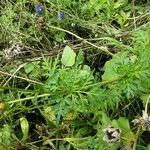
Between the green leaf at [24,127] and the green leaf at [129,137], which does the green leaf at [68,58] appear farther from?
the green leaf at [129,137]

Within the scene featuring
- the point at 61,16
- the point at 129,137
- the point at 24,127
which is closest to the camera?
the point at 129,137

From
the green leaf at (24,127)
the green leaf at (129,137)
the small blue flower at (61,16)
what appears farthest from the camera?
the small blue flower at (61,16)

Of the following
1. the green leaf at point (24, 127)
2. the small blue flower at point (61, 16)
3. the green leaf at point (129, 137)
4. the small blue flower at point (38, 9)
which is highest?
the small blue flower at point (38, 9)

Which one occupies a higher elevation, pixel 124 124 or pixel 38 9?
pixel 38 9

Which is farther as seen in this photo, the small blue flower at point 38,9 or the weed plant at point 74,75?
the small blue flower at point 38,9

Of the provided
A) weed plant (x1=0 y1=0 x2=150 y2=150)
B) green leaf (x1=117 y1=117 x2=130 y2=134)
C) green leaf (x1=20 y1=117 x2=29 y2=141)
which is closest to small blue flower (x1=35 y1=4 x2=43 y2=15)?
weed plant (x1=0 y1=0 x2=150 y2=150)

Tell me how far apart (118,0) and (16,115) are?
2.56ft

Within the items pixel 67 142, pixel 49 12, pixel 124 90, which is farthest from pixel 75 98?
pixel 49 12

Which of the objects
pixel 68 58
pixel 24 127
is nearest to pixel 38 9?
pixel 68 58

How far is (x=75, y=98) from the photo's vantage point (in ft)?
4.27

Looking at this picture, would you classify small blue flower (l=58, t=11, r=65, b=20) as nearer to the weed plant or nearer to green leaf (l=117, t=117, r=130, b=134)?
the weed plant

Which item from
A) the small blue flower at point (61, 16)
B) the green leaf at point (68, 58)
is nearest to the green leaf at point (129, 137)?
the green leaf at point (68, 58)

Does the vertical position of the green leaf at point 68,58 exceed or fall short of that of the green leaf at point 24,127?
it exceeds it

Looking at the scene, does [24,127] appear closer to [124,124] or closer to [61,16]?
[124,124]
